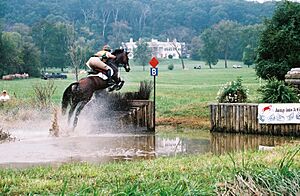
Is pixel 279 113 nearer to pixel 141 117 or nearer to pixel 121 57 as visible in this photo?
pixel 141 117

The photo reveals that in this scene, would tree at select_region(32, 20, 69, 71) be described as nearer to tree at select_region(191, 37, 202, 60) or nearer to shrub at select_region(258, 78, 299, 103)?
tree at select_region(191, 37, 202, 60)

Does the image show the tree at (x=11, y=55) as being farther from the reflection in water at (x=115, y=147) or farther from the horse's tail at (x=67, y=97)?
the reflection in water at (x=115, y=147)

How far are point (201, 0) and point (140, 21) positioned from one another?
67.1ft

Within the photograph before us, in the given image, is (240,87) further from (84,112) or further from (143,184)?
(143,184)

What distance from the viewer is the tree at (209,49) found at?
10262 centimetres

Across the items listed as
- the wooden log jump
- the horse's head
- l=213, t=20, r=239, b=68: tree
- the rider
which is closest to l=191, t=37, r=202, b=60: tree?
l=213, t=20, r=239, b=68: tree

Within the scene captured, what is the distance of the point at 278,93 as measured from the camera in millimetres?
18094

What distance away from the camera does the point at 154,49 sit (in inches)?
4313

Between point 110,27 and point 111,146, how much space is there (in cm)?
9316

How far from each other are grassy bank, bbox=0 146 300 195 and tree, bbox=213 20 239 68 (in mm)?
97094

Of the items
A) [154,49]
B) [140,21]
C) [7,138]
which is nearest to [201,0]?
A: [140,21]

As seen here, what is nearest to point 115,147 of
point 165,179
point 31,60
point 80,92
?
point 80,92

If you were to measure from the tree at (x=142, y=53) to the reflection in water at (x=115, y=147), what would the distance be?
8143cm

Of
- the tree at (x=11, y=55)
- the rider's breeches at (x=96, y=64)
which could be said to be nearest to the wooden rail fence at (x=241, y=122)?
the rider's breeches at (x=96, y=64)
